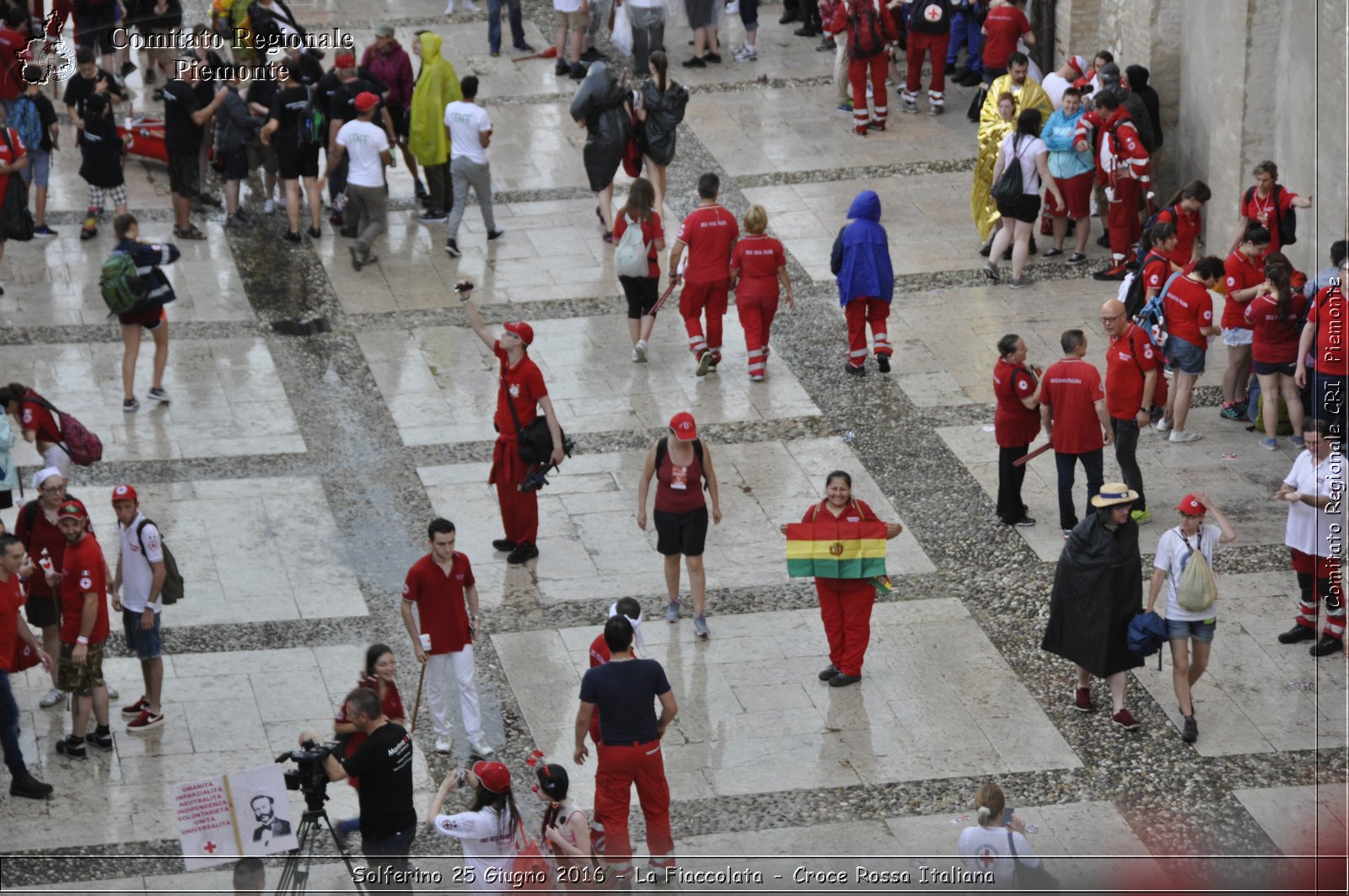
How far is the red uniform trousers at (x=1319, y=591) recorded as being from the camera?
1142cm

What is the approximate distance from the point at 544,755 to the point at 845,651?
6.10ft

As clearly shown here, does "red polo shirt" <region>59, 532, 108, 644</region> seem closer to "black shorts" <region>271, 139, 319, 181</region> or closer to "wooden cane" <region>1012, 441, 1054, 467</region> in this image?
"wooden cane" <region>1012, 441, 1054, 467</region>

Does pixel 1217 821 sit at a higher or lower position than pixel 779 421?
lower

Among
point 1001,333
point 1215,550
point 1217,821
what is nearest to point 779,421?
point 1001,333

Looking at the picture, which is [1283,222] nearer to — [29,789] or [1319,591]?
[1319,591]

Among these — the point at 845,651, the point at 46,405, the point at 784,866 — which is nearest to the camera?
the point at 784,866

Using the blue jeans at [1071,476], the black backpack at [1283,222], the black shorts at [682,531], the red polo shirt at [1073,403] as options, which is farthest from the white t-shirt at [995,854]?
the black backpack at [1283,222]

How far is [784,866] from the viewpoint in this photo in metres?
9.60

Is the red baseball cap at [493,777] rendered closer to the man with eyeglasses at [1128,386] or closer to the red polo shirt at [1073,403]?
the red polo shirt at [1073,403]

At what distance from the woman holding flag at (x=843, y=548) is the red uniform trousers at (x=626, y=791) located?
6.09 ft

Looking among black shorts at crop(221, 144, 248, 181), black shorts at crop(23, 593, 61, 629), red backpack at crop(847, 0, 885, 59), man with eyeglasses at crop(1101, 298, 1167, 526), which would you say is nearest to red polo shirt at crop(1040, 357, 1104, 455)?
man with eyeglasses at crop(1101, 298, 1167, 526)

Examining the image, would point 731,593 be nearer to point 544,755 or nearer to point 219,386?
point 544,755

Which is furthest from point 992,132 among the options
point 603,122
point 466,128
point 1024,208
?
point 466,128

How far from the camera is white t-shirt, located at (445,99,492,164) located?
57.1 feet
